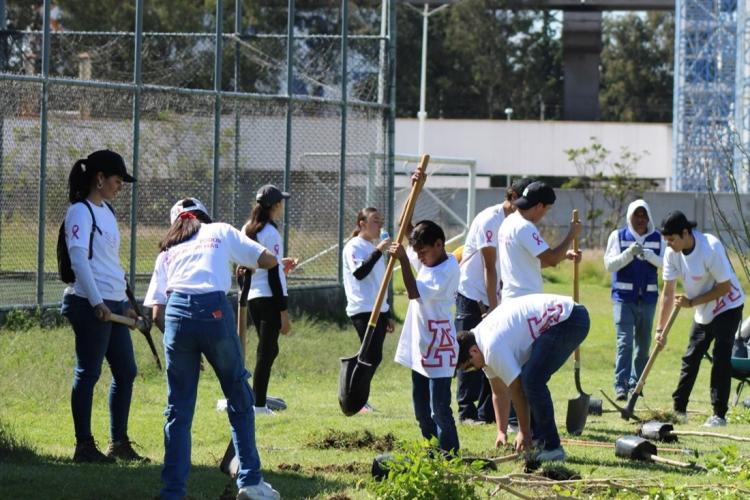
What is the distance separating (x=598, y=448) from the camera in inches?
368

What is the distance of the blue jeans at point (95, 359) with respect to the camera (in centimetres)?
820

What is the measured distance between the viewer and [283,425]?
33.6 ft

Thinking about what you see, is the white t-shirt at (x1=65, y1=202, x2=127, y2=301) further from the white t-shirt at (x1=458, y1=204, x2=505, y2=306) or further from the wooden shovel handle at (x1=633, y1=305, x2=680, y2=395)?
the wooden shovel handle at (x1=633, y1=305, x2=680, y2=395)

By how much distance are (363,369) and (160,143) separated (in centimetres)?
753

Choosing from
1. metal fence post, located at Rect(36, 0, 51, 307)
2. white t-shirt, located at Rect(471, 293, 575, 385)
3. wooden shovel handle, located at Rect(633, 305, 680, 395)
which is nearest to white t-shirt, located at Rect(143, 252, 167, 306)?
white t-shirt, located at Rect(471, 293, 575, 385)

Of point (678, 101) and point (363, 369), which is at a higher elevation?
point (678, 101)

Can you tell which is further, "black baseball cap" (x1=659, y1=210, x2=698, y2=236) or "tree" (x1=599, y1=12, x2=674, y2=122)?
"tree" (x1=599, y1=12, x2=674, y2=122)

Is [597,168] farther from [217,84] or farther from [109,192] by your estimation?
[109,192]

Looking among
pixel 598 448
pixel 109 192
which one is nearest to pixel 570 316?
pixel 598 448

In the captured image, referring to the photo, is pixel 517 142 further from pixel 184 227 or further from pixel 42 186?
pixel 184 227

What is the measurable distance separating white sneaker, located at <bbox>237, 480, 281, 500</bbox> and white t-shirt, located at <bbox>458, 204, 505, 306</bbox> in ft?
12.0

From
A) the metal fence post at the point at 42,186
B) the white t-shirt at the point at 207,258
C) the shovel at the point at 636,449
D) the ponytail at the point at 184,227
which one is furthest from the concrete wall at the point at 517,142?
the white t-shirt at the point at 207,258


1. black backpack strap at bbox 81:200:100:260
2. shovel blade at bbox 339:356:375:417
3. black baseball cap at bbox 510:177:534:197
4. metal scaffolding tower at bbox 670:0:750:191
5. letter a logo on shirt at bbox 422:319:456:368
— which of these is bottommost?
shovel blade at bbox 339:356:375:417

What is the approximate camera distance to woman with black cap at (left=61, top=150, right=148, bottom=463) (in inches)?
317
